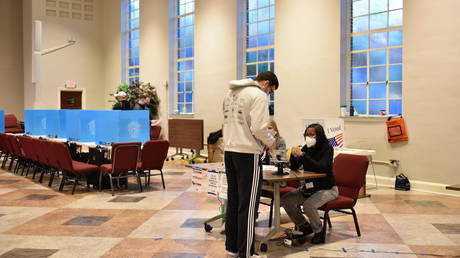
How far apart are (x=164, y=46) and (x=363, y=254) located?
11.2 m

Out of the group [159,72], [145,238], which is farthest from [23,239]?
[159,72]

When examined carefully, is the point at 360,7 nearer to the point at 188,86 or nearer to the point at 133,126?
the point at 133,126

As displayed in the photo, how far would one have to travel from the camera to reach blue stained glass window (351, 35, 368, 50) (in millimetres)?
8602

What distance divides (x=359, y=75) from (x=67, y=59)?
41.0 ft

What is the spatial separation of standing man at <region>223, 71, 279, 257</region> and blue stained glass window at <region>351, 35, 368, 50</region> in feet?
18.0

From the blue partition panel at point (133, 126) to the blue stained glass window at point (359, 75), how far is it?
417 centimetres

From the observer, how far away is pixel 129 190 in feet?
24.8

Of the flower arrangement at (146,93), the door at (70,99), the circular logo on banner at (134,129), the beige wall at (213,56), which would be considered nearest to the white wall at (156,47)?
the flower arrangement at (146,93)

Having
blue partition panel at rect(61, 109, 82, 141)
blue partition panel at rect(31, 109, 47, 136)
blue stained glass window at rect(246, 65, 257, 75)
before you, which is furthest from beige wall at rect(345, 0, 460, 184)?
blue partition panel at rect(31, 109, 47, 136)

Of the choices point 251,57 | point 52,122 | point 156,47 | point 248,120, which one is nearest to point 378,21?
point 251,57

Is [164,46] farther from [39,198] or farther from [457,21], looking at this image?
[457,21]

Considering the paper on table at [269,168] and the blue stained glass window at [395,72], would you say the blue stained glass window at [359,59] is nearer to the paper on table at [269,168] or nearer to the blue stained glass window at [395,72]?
the blue stained glass window at [395,72]

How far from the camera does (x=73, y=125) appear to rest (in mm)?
8773

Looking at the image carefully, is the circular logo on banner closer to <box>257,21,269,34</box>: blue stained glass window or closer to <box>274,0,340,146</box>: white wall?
<box>274,0,340,146</box>: white wall
